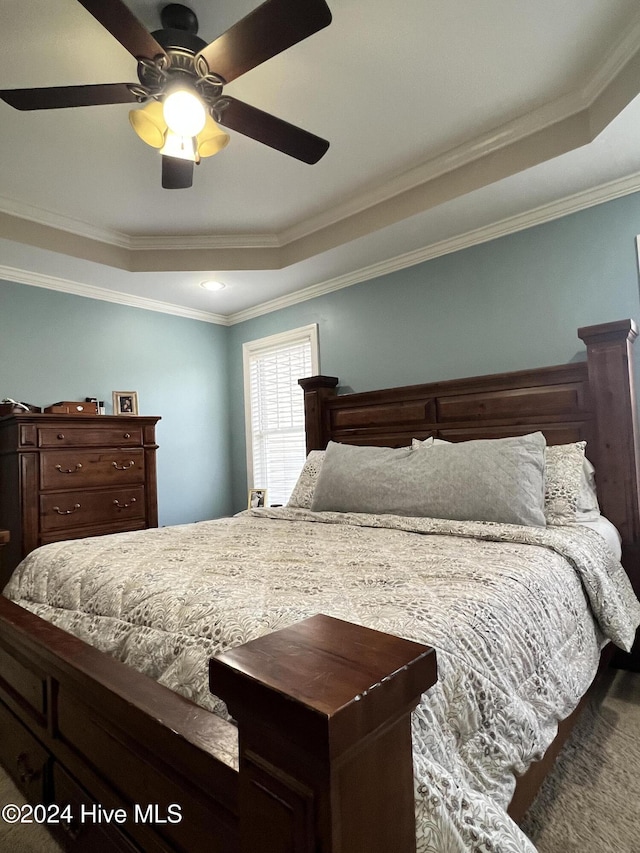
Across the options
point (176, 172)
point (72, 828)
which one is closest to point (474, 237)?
point (176, 172)

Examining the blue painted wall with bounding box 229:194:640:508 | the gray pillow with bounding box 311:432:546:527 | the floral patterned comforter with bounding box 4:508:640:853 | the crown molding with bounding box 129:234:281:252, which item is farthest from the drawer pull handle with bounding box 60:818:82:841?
the crown molding with bounding box 129:234:281:252

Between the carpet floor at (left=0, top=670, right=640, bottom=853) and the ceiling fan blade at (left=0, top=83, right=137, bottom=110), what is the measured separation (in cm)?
226

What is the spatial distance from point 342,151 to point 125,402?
2449 mm

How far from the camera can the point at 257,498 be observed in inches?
161

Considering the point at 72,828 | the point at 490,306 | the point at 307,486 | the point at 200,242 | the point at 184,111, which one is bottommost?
the point at 72,828

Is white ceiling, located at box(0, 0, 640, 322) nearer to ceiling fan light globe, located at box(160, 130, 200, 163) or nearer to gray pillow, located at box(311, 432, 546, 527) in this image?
ceiling fan light globe, located at box(160, 130, 200, 163)

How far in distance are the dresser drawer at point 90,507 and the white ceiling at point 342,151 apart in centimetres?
154

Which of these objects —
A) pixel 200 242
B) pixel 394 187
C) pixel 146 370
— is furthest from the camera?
pixel 146 370

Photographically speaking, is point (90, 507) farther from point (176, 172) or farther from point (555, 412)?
point (555, 412)

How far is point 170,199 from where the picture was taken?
9.23 feet

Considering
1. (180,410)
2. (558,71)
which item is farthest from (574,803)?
(180,410)

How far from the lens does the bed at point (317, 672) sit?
57 cm

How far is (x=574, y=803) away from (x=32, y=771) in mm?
1577

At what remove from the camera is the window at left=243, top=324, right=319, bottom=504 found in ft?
13.0
